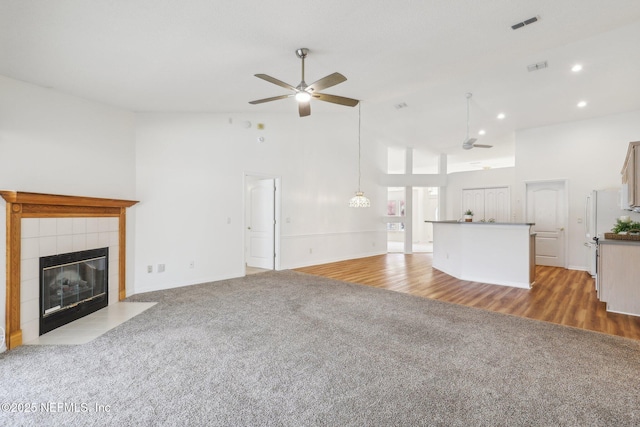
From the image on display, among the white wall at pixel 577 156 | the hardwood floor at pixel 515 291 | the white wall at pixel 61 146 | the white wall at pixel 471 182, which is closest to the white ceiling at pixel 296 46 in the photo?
the white wall at pixel 61 146

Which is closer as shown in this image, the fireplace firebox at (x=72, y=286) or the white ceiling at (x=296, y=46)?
the white ceiling at (x=296, y=46)

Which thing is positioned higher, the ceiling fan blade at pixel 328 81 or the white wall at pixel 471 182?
the ceiling fan blade at pixel 328 81

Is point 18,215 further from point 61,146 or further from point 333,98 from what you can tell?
point 333,98

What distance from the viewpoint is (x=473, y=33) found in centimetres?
300

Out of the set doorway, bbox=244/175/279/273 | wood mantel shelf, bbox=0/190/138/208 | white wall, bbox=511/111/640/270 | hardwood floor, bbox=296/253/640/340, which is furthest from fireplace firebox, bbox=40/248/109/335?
white wall, bbox=511/111/640/270

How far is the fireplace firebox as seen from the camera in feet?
10.7

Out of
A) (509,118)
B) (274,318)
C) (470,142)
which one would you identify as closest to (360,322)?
(274,318)

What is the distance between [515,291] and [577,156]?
13.7 feet

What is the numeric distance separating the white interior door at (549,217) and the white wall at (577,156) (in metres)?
0.17

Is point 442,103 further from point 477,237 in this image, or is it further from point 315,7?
point 315,7

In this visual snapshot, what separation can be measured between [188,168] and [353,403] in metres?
4.60

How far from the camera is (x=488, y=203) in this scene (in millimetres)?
8688

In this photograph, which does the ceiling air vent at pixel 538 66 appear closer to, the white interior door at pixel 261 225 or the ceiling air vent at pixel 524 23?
the ceiling air vent at pixel 524 23

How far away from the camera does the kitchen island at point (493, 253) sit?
5.02 m
